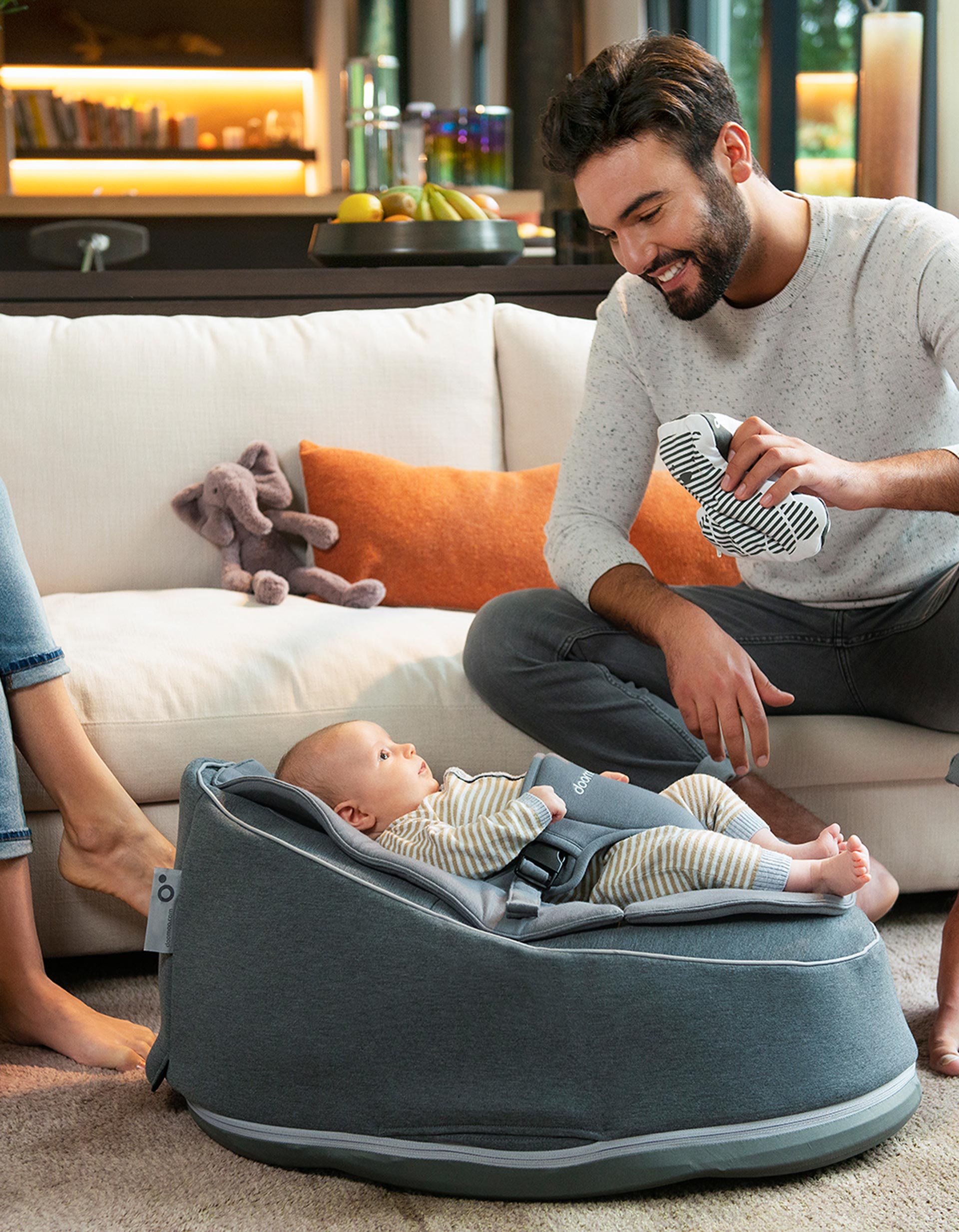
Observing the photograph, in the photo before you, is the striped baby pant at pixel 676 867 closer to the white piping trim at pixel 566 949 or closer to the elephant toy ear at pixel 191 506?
the white piping trim at pixel 566 949

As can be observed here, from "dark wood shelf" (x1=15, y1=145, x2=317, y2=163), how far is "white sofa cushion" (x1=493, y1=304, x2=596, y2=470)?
419cm

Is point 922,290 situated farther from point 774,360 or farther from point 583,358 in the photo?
point 583,358

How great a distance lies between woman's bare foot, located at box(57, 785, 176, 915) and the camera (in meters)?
1.41

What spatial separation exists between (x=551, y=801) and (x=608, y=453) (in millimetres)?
608

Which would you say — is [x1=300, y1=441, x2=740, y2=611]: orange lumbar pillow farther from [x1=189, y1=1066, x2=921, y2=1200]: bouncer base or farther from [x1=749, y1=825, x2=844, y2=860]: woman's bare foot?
[x1=189, y1=1066, x2=921, y2=1200]: bouncer base

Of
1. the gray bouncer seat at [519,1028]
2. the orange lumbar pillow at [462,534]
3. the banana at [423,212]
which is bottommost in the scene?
the gray bouncer seat at [519,1028]

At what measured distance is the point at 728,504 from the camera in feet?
4.11

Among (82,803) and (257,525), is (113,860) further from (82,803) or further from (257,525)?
(257,525)

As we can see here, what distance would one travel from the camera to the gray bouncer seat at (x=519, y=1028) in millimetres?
1016

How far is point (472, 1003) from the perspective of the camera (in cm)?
103

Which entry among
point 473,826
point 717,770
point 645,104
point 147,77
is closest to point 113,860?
point 473,826

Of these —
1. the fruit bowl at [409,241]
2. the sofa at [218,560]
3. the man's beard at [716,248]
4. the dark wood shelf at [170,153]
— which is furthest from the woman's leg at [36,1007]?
the dark wood shelf at [170,153]

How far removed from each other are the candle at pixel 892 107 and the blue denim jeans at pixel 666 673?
1443 millimetres

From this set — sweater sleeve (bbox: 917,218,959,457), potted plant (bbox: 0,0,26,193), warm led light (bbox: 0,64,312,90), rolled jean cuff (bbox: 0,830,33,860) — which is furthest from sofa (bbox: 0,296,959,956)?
warm led light (bbox: 0,64,312,90)
